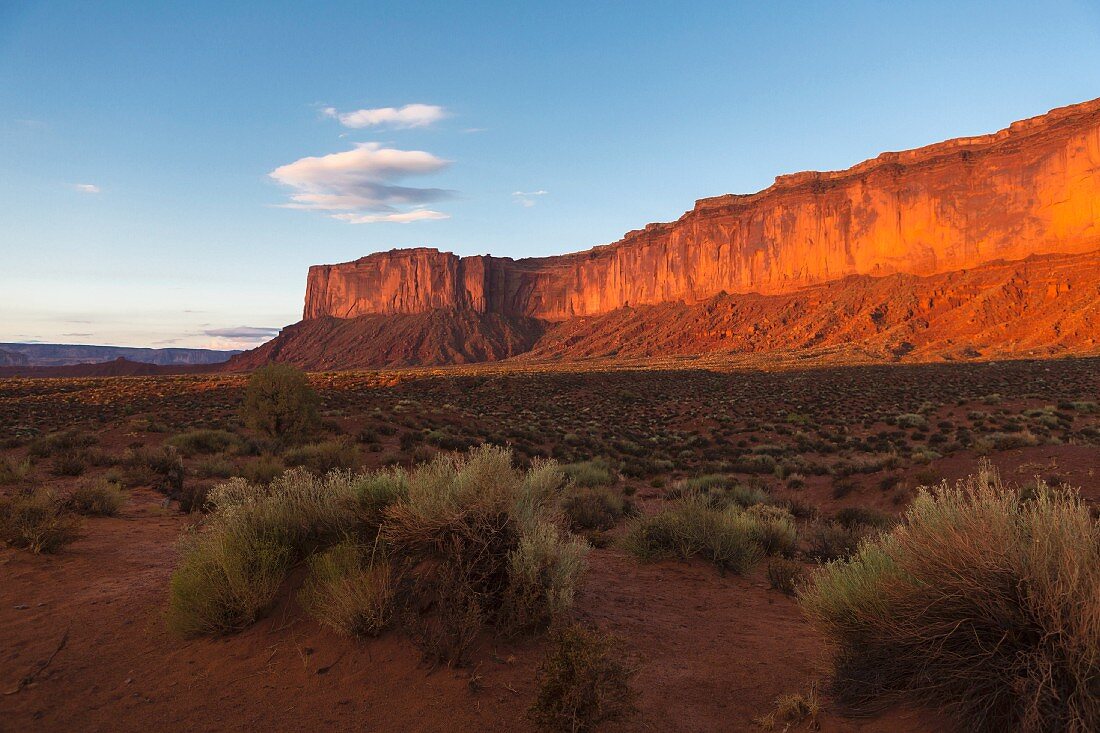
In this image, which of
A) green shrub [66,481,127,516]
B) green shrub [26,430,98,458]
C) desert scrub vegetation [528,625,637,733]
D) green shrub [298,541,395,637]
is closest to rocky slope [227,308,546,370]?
green shrub [26,430,98,458]

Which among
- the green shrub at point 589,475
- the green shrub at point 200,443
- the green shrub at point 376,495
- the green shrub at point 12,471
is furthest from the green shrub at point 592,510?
the green shrub at point 200,443

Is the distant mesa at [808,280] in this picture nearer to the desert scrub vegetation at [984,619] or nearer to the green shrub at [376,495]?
the desert scrub vegetation at [984,619]

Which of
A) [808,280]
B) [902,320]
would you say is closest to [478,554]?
[902,320]

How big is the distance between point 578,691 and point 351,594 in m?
1.80

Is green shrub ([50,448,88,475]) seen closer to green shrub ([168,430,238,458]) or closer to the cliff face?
green shrub ([168,430,238,458])

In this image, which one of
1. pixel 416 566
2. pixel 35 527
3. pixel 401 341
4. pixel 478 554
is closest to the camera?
pixel 478 554

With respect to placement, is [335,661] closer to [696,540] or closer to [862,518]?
[696,540]

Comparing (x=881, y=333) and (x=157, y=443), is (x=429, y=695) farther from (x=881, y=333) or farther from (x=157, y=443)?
(x=881, y=333)

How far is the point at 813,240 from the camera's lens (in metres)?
86.8

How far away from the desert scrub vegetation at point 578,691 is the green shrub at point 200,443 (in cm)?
1398

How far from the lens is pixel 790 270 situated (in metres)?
88.9

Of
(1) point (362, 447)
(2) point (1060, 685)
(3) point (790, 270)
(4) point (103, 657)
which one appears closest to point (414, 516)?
(4) point (103, 657)

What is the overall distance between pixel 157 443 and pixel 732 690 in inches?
667

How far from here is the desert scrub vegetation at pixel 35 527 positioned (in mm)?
6102
